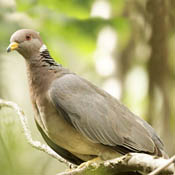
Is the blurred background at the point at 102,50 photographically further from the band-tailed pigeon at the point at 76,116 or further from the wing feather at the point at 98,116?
the wing feather at the point at 98,116

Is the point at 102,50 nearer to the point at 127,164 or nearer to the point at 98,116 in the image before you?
the point at 98,116

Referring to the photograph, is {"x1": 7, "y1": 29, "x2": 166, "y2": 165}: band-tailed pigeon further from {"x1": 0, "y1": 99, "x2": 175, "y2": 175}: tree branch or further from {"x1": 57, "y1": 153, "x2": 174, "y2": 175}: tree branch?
{"x1": 57, "y1": 153, "x2": 174, "y2": 175}: tree branch

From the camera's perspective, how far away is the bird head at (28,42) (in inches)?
141

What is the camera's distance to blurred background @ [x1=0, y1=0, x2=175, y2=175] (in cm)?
231

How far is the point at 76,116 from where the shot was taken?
3348 millimetres

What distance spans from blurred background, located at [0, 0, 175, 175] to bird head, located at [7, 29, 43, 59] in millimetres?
80

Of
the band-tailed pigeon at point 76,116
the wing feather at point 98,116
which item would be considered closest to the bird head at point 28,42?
the band-tailed pigeon at point 76,116

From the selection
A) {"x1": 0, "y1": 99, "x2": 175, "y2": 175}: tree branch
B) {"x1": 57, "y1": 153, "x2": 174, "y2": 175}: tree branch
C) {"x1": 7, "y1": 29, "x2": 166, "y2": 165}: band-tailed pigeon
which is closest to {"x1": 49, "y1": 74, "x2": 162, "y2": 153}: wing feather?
{"x1": 7, "y1": 29, "x2": 166, "y2": 165}: band-tailed pigeon

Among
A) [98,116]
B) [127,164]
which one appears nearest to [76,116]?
[98,116]

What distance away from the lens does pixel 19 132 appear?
208 centimetres

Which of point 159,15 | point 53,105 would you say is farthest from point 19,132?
point 159,15

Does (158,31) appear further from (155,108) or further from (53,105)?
(53,105)

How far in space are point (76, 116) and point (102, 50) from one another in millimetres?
1930

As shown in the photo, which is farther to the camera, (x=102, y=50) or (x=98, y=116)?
(x=102, y=50)
